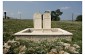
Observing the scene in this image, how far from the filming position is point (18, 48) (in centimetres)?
716

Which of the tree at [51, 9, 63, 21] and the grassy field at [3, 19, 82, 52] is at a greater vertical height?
the tree at [51, 9, 63, 21]

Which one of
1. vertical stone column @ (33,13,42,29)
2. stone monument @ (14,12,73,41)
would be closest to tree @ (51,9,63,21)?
stone monument @ (14,12,73,41)

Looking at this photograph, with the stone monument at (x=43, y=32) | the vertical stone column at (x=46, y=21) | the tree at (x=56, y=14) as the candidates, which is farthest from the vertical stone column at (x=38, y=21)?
the tree at (x=56, y=14)

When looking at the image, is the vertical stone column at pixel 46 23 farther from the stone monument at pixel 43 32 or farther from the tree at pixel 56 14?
the tree at pixel 56 14

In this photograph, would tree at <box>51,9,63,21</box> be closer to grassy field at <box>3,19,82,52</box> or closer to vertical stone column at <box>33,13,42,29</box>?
grassy field at <box>3,19,82,52</box>

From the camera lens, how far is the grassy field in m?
7.50

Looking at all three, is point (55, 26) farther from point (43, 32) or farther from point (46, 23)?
point (43, 32)

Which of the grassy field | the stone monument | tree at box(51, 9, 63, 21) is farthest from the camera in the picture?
tree at box(51, 9, 63, 21)

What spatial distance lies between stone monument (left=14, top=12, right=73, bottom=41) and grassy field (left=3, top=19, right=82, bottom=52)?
19 cm

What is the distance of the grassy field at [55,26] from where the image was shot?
750 cm

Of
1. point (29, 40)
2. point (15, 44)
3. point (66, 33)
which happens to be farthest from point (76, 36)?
point (15, 44)

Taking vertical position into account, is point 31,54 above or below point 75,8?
below

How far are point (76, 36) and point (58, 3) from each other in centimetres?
128

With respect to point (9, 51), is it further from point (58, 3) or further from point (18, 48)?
point (58, 3)
